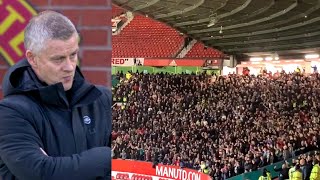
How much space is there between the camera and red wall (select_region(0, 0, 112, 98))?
0.79 meters

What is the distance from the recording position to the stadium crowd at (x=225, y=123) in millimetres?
3980

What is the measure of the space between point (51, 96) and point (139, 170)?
3200 millimetres

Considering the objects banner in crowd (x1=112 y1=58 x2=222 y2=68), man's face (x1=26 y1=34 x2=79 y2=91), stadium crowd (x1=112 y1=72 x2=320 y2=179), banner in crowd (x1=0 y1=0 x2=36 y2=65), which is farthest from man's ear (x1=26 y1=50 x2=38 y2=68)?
stadium crowd (x1=112 y1=72 x2=320 y2=179)

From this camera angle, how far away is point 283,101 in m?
4.77

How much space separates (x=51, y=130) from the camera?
2.17ft

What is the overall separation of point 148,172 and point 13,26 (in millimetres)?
3328

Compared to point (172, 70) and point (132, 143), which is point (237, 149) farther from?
point (172, 70)

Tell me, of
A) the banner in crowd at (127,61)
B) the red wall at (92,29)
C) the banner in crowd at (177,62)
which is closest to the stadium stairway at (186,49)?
the banner in crowd at (177,62)

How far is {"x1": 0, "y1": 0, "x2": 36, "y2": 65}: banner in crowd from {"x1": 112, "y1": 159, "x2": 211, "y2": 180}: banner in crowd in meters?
2.59

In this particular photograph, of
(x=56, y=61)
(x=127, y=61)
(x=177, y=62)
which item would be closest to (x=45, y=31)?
(x=56, y=61)

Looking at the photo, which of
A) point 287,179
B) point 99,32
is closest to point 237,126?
point 287,179

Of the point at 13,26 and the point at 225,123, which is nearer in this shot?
the point at 13,26

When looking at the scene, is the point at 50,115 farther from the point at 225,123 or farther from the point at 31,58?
the point at 225,123

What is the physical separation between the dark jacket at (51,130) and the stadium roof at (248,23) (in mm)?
2736
